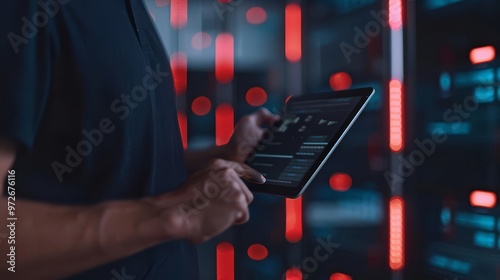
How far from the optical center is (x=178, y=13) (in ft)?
8.30

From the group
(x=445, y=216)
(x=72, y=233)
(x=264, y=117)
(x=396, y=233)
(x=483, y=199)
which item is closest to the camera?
(x=72, y=233)

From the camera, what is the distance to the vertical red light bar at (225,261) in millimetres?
2543

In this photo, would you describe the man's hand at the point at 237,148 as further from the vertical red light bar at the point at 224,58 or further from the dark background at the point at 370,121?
the vertical red light bar at the point at 224,58

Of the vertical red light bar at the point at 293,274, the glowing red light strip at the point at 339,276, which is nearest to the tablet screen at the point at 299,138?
the glowing red light strip at the point at 339,276

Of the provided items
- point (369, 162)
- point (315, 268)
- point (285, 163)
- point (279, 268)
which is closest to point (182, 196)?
point (285, 163)

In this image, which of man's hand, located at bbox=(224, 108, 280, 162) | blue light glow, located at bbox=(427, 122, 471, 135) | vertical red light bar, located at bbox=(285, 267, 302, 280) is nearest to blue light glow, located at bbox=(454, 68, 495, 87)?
blue light glow, located at bbox=(427, 122, 471, 135)

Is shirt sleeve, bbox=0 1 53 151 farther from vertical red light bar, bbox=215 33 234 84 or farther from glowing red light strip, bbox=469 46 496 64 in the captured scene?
vertical red light bar, bbox=215 33 234 84

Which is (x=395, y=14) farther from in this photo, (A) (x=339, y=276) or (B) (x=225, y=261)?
(B) (x=225, y=261)

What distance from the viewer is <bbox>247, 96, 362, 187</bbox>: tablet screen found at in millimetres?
935

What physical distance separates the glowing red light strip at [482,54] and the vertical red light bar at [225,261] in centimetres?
159

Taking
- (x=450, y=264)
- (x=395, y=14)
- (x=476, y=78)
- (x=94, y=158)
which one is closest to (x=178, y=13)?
(x=395, y=14)

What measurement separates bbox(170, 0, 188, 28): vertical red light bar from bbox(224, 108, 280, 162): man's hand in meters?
1.52

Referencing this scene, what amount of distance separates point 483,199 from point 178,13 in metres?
1.75

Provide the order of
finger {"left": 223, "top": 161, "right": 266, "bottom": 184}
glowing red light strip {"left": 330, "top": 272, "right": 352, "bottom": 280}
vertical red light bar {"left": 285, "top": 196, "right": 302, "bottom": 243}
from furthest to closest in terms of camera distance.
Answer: vertical red light bar {"left": 285, "top": 196, "right": 302, "bottom": 243}
glowing red light strip {"left": 330, "top": 272, "right": 352, "bottom": 280}
finger {"left": 223, "top": 161, "right": 266, "bottom": 184}
